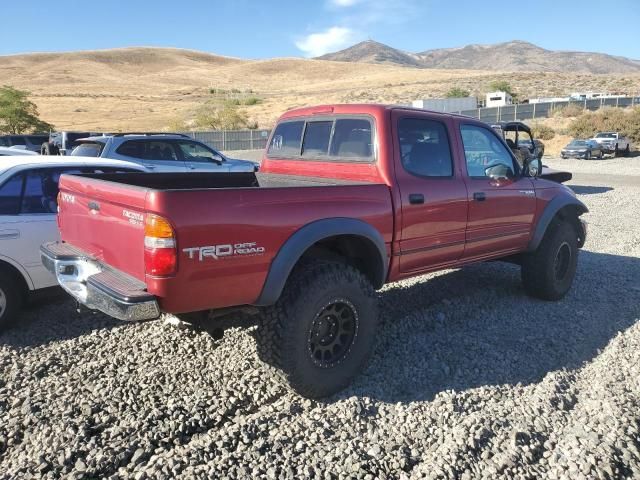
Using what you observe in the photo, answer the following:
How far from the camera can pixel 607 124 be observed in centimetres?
3550

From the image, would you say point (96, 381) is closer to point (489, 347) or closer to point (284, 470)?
point (284, 470)

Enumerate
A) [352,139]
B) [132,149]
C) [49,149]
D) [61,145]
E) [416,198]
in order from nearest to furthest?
1. [416,198]
2. [352,139]
3. [132,149]
4. [49,149]
5. [61,145]

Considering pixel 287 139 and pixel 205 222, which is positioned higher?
pixel 287 139

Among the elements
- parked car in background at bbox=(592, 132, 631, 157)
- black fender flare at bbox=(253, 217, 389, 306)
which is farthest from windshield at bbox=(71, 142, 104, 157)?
parked car in background at bbox=(592, 132, 631, 157)

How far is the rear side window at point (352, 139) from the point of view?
→ 409 centimetres

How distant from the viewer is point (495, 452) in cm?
295

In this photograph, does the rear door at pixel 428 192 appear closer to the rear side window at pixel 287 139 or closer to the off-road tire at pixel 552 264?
the rear side window at pixel 287 139

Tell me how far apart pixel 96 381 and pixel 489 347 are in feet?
9.75

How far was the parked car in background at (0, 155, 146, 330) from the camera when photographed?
4.36 meters

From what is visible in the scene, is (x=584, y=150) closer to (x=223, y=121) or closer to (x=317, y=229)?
(x=317, y=229)

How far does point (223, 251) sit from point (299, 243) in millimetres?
514

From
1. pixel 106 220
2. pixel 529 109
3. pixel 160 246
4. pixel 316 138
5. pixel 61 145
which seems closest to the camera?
pixel 160 246

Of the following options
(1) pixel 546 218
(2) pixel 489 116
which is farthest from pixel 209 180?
(2) pixel 489 116

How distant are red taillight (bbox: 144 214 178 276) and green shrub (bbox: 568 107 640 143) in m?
38.1
